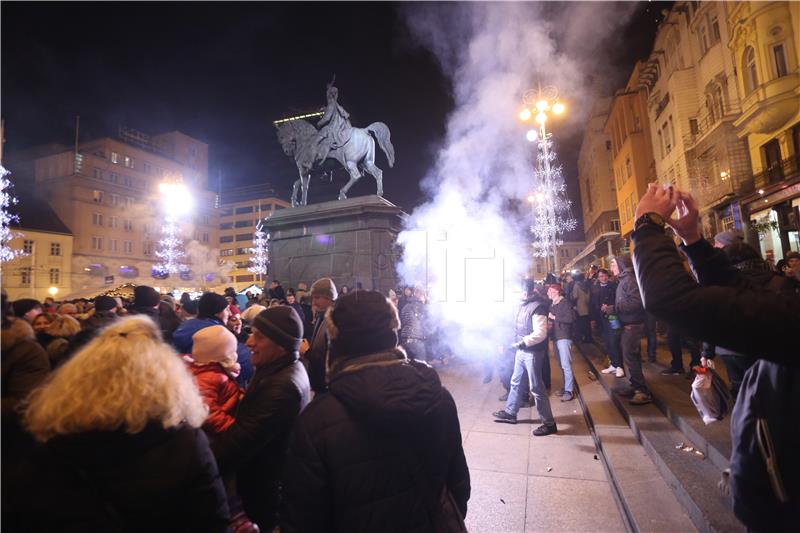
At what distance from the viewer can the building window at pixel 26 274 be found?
1447 inches

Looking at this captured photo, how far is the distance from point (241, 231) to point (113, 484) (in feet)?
272

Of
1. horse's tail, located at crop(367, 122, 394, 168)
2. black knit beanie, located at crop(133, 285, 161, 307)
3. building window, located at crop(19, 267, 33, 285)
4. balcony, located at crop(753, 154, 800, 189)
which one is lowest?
black knit beanie, located at crop(133, 285, 161, 307)

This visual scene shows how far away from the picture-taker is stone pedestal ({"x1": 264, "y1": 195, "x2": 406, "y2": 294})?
11531mm

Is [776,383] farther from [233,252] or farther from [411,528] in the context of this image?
[233,252]

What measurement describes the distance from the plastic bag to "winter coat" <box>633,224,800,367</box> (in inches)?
68.6

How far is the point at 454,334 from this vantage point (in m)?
10.8

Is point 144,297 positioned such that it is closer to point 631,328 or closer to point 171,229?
point 631,328

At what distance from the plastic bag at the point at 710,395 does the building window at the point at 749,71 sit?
2207cm

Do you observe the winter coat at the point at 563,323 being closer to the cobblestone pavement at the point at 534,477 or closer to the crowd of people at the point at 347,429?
the cobblestone pavement at the point at 534,477

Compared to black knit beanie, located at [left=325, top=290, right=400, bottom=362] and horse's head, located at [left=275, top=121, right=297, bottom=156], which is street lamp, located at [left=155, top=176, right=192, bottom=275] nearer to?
horse's head, located at [left=275, top=121, right=297, bottom=156]

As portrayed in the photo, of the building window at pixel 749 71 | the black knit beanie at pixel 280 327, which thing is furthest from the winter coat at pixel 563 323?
the building window at pixel 749 71

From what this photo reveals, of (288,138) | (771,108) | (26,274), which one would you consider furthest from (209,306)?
(26,274)

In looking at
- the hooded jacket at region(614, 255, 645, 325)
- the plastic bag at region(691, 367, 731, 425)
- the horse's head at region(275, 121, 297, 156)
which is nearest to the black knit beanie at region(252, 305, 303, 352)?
the plastic bag at region(691, 367, 731, 425)

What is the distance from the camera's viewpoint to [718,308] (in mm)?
1196
